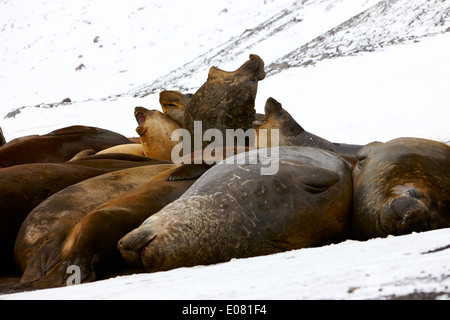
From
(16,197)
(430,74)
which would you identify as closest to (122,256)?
(16,197)

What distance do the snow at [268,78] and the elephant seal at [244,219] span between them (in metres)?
0.27

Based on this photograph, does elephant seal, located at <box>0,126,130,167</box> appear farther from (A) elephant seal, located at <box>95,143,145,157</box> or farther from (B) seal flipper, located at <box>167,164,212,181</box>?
(B) seal flipper, located at <box>167,164,212,181</box>

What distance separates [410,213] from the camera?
3129mm

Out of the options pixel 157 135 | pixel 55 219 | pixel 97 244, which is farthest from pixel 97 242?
pixel 157 135

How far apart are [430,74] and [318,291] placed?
30.7ft

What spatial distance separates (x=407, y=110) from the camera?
947 centimetres

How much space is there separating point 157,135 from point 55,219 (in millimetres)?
2673

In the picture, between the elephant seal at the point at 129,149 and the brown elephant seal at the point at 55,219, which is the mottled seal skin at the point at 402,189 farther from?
the elephant seal at the point at 129,149

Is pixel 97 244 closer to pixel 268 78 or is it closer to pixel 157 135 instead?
pixel 157 135

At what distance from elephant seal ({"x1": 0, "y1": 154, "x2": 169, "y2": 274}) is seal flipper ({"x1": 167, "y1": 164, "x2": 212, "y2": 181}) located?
98 cm

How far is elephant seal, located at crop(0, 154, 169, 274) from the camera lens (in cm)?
451

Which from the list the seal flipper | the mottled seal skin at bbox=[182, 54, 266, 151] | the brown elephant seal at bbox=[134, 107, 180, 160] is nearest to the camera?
the seal flipper

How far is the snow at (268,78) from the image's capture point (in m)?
2.35

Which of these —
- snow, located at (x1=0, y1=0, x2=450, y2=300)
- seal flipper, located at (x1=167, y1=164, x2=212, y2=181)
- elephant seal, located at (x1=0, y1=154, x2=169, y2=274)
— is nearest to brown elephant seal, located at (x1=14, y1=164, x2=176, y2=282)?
elephant seal, located at (x1=0, y1=154, x2=169, y2=274)
